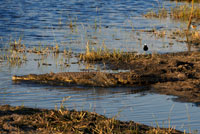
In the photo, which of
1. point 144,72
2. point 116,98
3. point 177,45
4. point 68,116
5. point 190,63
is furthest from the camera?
point 177,45

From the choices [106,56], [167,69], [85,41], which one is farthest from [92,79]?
[85,41]

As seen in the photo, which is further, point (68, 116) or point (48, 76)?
point (48, 76)

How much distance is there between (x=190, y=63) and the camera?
9391mm

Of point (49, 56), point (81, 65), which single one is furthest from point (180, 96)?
point (49, 56)

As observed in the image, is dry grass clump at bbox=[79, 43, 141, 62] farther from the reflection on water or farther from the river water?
the reflection on water

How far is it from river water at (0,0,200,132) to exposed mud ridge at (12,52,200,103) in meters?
0.32

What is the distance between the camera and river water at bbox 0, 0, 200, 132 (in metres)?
6.17

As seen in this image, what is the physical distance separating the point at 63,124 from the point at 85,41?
8262mm

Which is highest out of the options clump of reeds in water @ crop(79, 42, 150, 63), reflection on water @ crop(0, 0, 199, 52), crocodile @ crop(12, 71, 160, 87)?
reflection on water @ crop(0, 0, 199, 52)

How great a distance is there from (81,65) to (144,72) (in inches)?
70.3

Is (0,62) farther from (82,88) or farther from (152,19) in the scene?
(152,19)

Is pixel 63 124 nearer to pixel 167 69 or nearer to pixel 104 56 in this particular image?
pixel 167 69

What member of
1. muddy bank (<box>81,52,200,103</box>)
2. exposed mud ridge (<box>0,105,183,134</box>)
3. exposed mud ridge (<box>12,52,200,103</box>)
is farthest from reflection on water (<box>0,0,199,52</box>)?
exposed mud ridge (<box>0,105,183,134</box>)

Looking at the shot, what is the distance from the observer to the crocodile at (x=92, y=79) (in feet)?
26.3
